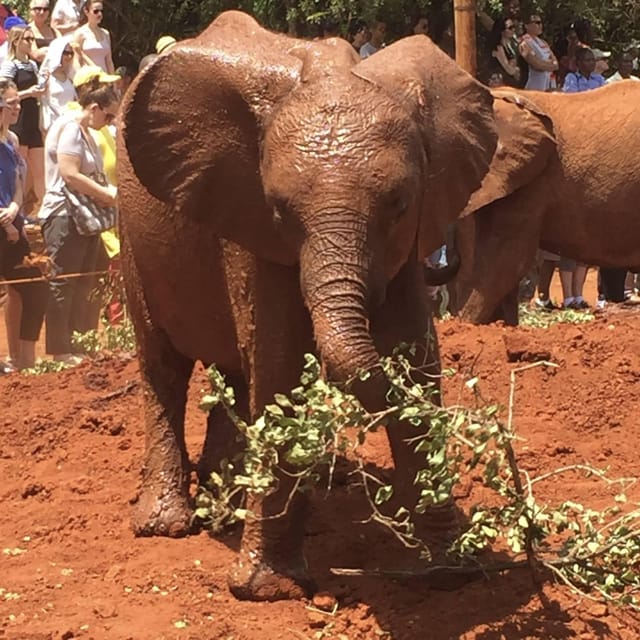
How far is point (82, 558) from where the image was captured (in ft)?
18.7

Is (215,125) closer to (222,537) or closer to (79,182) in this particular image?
(222,537)

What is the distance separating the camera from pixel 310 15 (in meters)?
17.1

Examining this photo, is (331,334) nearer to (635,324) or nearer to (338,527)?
(338,527)

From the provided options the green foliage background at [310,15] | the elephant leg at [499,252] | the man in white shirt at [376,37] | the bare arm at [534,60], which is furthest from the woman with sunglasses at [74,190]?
the green foliage background at [310,15]

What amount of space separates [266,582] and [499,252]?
20.4 ft

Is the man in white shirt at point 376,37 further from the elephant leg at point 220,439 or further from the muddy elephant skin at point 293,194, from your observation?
the muddy elephant skin at point 293,194

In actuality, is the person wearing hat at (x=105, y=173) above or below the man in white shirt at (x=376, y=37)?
below

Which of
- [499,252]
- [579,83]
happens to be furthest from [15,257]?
[579,83]

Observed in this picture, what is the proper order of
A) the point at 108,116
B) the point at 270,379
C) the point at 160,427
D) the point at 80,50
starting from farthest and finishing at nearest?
the point at 80,50
the point at 108,116
the point at 160,427
the point at 270,379

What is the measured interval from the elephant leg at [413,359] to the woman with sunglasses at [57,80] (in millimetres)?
7612

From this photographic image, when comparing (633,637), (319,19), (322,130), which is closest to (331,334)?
(322,130)

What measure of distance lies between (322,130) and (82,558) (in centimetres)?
220

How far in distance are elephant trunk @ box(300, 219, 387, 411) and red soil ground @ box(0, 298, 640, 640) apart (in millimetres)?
561

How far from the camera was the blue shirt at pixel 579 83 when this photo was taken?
14.9 metres
